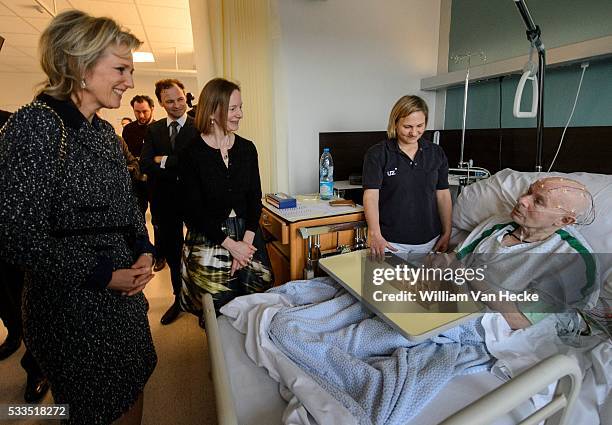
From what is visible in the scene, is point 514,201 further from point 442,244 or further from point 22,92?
point 22,92

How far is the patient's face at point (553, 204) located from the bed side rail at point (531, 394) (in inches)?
23.8

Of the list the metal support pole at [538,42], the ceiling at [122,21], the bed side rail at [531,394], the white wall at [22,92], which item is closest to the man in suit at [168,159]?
the ceiling at [122,21]

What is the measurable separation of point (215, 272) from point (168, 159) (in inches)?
36.3

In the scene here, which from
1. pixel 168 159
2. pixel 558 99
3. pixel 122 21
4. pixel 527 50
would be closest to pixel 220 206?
pixel 168 159

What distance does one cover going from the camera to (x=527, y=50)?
2.10 metres

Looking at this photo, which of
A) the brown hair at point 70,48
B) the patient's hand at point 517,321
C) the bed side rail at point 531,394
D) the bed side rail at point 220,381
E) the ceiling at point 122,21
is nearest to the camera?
the bed side rail at point 531,394

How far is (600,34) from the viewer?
1.76m

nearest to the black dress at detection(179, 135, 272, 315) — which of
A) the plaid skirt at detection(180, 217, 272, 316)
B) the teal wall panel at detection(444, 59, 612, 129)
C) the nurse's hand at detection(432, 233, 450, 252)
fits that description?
the plaid skirt at detection(180, 217, 272, 316)

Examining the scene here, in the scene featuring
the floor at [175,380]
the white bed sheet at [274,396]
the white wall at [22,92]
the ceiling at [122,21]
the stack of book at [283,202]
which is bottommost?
the floor at [175,380]

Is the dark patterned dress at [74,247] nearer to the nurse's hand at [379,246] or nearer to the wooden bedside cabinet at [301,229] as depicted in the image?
the wooden bedside cabinet at [301,229]

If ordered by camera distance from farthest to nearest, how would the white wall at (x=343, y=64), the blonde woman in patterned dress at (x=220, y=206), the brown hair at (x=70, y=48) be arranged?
the white wall at (x=343, y=64)
the blonde woman in patterned dress at (x=220, y=206)
the brown hair at (x=70, y=48)

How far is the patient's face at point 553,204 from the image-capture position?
1.14 m

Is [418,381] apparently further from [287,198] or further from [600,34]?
[600,34]

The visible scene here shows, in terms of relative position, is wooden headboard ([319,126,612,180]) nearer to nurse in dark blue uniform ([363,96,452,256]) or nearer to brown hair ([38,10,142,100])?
nurse in dark blue uniform ([363,96,452,256])
